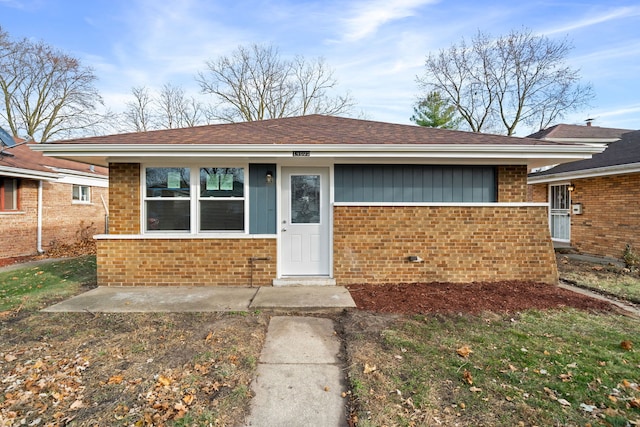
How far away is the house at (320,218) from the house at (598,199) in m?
4.80

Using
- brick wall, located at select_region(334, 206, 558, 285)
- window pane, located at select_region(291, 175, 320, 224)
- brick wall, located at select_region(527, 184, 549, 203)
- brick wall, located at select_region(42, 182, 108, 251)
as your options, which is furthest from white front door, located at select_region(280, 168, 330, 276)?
brick wall, located at select_region(527, 184, 549, 203)

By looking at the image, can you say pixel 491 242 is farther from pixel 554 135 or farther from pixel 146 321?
pixel 554 135

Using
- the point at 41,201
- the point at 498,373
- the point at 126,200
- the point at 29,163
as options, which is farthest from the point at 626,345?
the point at 29,163

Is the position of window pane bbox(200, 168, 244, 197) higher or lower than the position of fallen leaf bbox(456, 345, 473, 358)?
higher

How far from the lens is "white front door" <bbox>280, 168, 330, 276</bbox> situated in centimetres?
635

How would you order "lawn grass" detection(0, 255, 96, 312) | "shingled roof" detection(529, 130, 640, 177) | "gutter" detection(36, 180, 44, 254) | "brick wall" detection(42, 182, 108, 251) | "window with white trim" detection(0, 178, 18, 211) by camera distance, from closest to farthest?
"lawn grass" detection(0, 255, 96, 312), "shingled roof" detection(529, 130, 640, 177), "window with white trim" detection(0, 178, 18, 211), "gutter" detection(36, 180, 44, 254), "brick wall" detection(42, 182, 108, 251)

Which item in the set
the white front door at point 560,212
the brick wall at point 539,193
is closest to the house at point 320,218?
the white front door at point 560,212

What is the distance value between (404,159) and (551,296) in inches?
133

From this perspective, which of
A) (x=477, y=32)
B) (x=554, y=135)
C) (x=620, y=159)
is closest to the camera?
(x=620, y=159)

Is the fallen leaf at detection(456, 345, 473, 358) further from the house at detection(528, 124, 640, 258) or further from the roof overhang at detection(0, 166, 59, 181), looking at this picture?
the roof overhang at detection(0, 166, 59, 181)

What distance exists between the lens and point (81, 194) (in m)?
13.7

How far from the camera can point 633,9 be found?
9.93 meters

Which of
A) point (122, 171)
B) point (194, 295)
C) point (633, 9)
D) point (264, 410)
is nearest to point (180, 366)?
point (264, 410)

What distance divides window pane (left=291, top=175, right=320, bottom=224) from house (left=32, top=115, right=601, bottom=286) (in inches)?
0.8
